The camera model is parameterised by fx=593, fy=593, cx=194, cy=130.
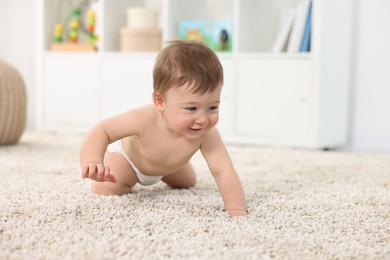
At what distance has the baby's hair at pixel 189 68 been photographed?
115 centimetres

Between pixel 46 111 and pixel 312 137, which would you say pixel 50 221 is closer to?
pixel 312 137

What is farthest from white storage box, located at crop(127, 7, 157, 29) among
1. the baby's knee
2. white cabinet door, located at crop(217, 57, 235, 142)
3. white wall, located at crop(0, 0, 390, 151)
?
the baby's knee

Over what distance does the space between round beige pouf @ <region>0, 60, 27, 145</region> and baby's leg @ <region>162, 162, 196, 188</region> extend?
3.39 feet

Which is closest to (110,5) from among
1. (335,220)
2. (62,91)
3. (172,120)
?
(62,91)

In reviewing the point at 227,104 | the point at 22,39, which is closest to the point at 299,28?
the point at 227,104

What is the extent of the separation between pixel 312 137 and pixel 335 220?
4.29 feet

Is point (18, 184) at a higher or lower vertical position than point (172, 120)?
lower

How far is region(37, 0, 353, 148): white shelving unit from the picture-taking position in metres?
2.45

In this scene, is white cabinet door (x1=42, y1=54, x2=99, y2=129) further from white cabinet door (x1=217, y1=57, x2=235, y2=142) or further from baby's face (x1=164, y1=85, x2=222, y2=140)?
baby's face (x1=164, y1=85, x2=222, y2=140)

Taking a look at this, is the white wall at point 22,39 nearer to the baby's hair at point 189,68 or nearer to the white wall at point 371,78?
the white wall at point 371,78

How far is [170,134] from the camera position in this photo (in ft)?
4.26

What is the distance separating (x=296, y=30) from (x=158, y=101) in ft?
4.70

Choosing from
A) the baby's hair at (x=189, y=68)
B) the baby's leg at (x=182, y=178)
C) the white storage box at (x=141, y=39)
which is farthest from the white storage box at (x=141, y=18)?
the baby's hair at (x=189, y=68)

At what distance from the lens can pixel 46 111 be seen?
10.4 ft
